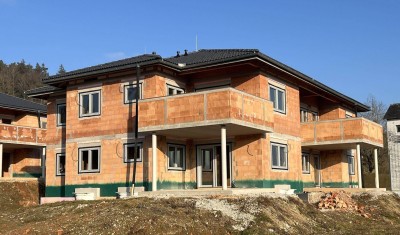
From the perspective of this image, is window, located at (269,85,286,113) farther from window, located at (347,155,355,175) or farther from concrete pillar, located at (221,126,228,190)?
window, located at (347,155,355,175)

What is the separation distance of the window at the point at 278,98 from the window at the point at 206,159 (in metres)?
4.05

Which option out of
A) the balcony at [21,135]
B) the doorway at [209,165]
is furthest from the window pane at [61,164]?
the balcony at [21,135]

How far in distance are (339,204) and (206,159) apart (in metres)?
6.64

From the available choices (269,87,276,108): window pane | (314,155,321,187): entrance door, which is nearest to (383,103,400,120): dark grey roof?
(314,155,321,187): entrance door

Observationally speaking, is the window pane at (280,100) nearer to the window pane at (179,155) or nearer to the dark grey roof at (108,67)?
the window pane at (179,155)

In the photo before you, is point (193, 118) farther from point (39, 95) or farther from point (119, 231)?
point (39, 95)

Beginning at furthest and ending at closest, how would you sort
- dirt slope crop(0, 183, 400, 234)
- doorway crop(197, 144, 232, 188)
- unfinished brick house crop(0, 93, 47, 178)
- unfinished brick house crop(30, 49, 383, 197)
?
unfinished brick house crop(0, 93, 47, 178), doorway crop(197, 144, 232, 188), unfinished brick house crop(30, 49, 383, 197), dirt slope crop(0, 183, 400, 234)

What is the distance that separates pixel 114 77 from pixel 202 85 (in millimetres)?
4381

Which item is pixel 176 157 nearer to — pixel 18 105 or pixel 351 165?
pixel 351 165

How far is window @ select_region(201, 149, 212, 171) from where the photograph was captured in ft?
83.0

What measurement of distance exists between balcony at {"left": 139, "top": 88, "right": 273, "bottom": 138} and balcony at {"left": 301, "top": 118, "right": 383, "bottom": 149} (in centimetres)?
700

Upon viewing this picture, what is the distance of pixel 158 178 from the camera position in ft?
75.5

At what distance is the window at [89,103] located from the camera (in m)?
26.0

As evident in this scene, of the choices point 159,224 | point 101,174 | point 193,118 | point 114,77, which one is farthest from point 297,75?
point 159,224
